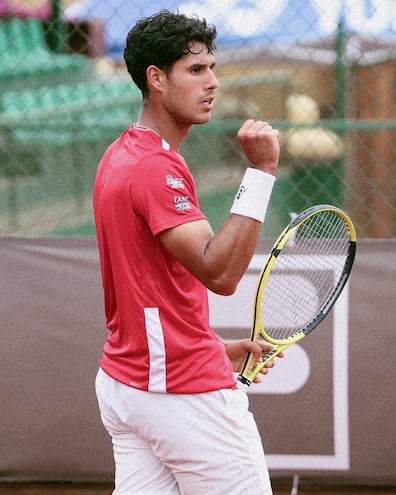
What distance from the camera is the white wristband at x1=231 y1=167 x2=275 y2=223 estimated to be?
7.60 feet

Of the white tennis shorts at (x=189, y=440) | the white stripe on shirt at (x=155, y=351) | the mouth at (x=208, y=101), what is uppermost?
the mouth at (x=208, y=101)

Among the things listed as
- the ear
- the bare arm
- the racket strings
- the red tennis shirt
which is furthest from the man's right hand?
the racket strings

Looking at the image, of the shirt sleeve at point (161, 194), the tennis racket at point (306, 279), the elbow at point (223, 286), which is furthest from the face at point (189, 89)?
the tennis racket at point (306, 279)

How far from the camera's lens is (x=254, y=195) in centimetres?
233

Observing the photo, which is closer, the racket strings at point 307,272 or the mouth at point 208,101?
the mouth at point 208,101

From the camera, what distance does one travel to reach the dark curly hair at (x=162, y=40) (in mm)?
2471

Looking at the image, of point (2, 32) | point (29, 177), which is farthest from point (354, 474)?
point (2, 32)

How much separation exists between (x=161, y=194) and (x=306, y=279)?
1.55m

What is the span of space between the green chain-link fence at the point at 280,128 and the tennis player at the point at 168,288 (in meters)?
1.90

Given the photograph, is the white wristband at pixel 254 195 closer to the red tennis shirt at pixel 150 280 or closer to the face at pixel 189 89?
the red tennis shirt at pixel 150 280

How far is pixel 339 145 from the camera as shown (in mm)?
5117

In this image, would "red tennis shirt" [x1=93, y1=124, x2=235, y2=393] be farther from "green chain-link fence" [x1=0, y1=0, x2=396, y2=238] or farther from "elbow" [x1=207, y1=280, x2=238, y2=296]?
"green chain-link fence" [x1=0, y1=0, x2=396, y2=238]

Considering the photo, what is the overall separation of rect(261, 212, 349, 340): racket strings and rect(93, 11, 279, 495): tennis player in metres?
0.95

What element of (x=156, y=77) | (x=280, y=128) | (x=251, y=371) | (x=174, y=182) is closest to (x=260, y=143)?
(x=174, y=182)
